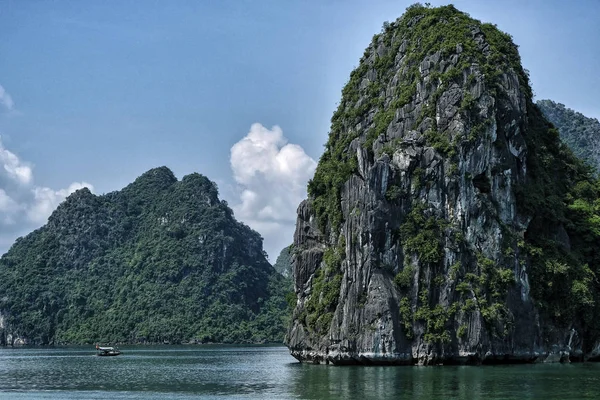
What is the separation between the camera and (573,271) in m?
56.5

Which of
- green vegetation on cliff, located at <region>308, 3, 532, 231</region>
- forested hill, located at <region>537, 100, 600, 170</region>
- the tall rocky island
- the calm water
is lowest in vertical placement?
the calm water

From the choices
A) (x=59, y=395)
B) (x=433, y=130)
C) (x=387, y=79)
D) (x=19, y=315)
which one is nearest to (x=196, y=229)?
(x=19, y=315)

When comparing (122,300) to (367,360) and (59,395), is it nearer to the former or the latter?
(367,360)

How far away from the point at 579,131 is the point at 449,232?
327 ft

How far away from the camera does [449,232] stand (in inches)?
2117

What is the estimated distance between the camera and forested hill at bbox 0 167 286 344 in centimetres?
13012

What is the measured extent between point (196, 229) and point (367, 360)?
93203 millimetres

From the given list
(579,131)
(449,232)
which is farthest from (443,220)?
(579,131)

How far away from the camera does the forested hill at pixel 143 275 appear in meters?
130

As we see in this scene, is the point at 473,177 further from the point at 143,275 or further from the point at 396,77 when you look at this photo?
the point at 143,275

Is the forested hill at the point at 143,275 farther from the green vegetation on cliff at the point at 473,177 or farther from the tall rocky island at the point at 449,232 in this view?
the tall rocky island at the point at 449,232

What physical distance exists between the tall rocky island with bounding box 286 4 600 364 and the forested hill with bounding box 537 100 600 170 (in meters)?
74.2

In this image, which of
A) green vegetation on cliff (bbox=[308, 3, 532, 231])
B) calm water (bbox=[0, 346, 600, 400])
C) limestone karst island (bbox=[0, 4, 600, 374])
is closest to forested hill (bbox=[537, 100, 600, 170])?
green vegetation on cliff (bbox=[308, 3, 532, 231])

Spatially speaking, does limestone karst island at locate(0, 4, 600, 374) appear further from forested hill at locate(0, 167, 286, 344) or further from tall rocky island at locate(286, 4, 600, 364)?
forested hill at locate(0, 167, 286, 344)
